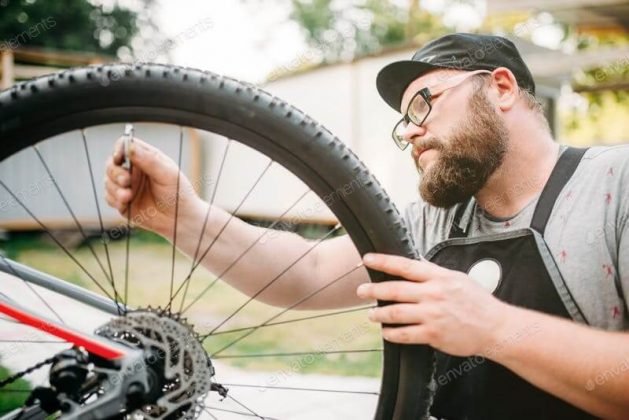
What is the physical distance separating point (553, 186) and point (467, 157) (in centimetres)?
23

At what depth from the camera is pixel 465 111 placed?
1.59m

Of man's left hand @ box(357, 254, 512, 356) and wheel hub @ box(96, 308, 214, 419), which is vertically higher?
man's left hand @ box(357, 254, 512, 356)

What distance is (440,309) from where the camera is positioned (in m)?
1.12

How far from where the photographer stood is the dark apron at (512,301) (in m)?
1.37

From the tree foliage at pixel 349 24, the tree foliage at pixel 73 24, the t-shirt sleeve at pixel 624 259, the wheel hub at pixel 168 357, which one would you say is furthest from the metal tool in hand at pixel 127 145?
the tree foliage at pixel 349 24

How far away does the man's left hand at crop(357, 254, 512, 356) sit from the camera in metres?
1.13

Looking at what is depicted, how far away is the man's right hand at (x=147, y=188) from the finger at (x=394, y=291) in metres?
0.56

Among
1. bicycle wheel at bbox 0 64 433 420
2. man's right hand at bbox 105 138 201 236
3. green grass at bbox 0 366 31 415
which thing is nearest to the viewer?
bicycle wheel at bbox 0 64 433 420

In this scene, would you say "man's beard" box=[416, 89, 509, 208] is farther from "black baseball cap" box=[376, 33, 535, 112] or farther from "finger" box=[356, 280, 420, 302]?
"finger" box=[356, 280, 420, 302]

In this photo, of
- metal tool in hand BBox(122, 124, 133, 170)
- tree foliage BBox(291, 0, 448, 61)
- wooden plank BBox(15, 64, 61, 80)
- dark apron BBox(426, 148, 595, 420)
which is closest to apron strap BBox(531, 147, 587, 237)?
dark apron BBox(426, 148, 595, 420)

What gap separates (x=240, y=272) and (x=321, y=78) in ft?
26.3

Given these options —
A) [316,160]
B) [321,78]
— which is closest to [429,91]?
[316,160]

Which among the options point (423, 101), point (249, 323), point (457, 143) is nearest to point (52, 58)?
point (249, 323)

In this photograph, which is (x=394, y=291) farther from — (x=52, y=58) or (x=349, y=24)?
(x=349, y=24)
